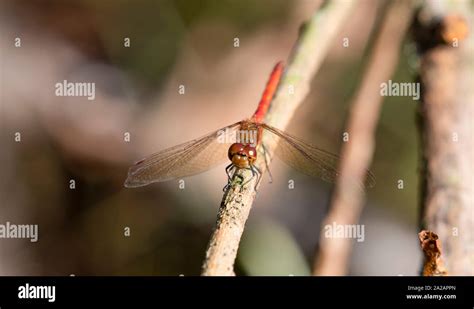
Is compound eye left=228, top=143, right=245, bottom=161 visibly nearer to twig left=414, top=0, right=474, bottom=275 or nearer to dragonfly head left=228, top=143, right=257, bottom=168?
dragonfly head left=228, top=143, right=257, bottom=168

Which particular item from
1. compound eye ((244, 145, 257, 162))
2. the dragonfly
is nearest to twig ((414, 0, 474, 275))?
the dragonfly

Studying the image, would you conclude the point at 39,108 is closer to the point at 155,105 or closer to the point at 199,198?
the point at 155,105

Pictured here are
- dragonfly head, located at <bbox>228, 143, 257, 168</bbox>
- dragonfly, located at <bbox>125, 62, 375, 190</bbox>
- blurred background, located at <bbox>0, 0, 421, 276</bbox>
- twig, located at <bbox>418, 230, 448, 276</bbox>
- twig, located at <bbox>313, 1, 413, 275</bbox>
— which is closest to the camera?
twig, located at <bbox>418, 230, 448, 276</bbox>

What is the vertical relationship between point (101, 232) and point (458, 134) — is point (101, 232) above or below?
below

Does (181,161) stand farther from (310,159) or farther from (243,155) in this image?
(310,159)
